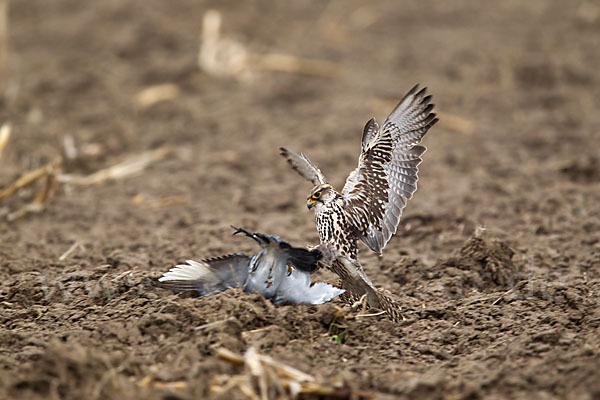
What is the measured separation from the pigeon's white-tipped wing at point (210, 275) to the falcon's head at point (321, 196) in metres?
0.51

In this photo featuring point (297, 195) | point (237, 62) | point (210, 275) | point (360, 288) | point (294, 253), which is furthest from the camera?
point (237, 62)

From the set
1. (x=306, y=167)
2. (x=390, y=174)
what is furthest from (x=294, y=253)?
(x=390, y=174)

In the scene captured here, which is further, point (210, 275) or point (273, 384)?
point (210, 275)

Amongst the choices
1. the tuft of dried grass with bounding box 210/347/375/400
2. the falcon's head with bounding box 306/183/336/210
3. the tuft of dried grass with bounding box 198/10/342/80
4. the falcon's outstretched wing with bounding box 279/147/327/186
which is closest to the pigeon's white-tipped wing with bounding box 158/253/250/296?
the falcon's head with bounding box 306/183/336/210

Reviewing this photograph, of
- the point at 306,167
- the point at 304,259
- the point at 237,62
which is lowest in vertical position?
the point at 304,259

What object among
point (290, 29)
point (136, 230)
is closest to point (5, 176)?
point (136, 230)

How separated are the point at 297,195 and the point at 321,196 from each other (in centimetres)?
284

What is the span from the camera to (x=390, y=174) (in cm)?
444

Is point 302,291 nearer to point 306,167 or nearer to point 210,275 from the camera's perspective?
point 210,275

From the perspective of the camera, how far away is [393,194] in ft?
14.6

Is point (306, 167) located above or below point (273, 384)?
above

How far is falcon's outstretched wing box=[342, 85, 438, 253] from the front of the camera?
4383 mm

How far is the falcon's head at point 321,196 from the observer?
4.28 meters

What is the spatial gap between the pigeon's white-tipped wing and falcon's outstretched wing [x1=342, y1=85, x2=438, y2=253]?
761mm
